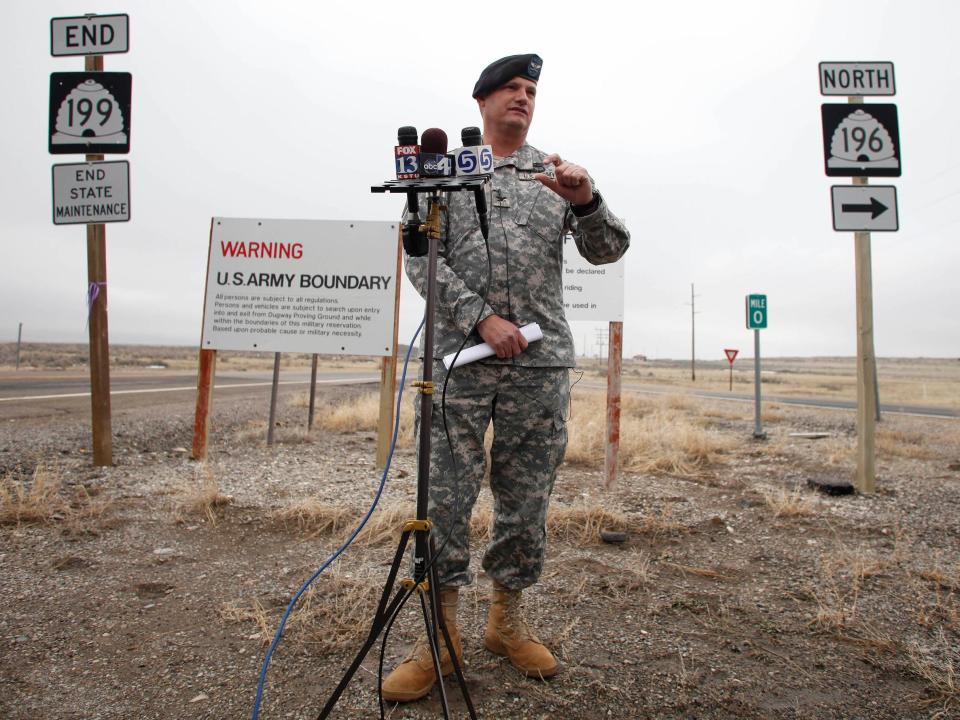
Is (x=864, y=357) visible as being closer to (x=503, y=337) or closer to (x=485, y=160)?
(x=503, y=337)

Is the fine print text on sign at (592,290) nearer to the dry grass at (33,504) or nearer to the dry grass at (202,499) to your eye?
the dry grass at (202,499)

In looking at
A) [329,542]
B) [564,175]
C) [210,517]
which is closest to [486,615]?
[329,542]

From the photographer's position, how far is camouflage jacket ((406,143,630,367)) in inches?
83.9

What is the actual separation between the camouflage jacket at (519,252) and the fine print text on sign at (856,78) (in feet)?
13.0

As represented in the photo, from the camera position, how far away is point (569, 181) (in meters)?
1.88

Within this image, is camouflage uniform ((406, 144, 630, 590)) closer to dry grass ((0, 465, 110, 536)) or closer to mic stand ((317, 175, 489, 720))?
mic stand ((317, 175, 489, 720))

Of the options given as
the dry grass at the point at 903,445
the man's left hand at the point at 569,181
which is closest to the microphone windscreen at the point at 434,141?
the man's left hand at the point at 569,181

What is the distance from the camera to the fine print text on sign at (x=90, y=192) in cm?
503

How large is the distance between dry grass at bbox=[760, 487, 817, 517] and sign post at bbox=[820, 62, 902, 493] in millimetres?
767

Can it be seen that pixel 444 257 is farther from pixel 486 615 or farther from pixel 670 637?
pixel 670 637

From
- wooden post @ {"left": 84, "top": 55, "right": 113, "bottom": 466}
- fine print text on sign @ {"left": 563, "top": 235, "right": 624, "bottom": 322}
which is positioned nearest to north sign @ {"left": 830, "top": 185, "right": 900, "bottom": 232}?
fine print text on sign @ {"left": 563, "top": 235, "right": 624, "bottom": 322}

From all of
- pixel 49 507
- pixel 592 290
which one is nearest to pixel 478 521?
pixel 592 290

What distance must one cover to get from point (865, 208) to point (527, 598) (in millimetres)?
4225

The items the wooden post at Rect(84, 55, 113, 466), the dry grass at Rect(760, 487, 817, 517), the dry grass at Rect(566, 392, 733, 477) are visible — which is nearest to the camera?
the dry grass at Rect(760, 487, 817, 517)
